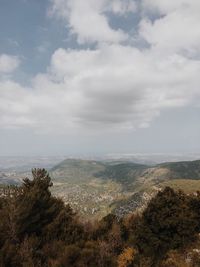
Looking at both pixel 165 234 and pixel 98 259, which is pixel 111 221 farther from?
pixel 98 259

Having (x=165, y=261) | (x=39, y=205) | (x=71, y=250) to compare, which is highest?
(x=39, y=205)

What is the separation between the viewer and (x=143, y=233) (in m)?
53.4

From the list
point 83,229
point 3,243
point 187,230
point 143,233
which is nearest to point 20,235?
point 3,243

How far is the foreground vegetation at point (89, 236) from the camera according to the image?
43.7 m

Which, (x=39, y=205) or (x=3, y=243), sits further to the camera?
(x=39, y=205)

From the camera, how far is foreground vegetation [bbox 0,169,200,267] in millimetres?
43688

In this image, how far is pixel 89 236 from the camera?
56.2 m

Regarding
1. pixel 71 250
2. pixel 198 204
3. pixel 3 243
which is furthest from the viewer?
pixel 198 204

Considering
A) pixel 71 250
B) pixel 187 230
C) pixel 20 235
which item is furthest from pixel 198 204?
pixel 20 235

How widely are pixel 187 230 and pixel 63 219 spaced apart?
22.5m

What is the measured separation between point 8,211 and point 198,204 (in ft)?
122

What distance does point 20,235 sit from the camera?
5094cm

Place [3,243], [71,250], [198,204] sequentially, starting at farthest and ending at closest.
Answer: [198,204] → [3,243] → [71,250]

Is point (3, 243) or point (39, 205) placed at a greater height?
point (39, 205)
